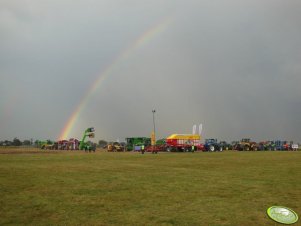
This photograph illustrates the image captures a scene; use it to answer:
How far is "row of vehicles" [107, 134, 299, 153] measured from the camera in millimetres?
72312

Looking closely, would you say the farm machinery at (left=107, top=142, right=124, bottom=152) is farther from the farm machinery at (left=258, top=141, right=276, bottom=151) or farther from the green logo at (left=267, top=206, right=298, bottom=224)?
the green logo at (left=267, top=206, right=298, bottom=224)

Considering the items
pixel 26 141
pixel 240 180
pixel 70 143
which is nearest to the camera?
pixel 240 180

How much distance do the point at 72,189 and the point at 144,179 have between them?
15.1 ft

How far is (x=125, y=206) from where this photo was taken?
12062mm

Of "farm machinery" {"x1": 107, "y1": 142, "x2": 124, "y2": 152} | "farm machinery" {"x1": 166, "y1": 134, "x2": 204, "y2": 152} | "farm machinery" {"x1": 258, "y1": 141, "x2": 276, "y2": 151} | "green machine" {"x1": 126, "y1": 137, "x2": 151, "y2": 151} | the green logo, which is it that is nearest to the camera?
the green logo

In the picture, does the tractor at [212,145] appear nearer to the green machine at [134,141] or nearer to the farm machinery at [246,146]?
the farm machinery at [246,146]

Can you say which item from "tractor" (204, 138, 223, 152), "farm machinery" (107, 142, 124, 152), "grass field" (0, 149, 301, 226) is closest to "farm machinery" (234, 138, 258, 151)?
"tractor" (204, 138, 223, 152)

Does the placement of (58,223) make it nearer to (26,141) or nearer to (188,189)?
(188,189)

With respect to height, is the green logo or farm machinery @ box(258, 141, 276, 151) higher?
farm machinery @ box(258, 141, 276, 151)

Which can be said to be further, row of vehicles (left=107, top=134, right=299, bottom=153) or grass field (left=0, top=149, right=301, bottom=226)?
row of vehicles (left=107, top=134, right=299, bottom=153)

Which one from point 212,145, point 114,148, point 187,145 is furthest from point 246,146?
point 114,148

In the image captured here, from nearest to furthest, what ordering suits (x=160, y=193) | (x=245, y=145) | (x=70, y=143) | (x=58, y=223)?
(x=58, y=223) → (x=160, y=193) → (x=245, y=145) → (x=70, y=143)

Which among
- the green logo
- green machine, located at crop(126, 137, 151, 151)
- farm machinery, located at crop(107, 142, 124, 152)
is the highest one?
green machine, located at crop(126, 137, 151, 151)

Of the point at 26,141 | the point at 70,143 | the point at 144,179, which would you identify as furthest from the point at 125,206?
the point at 26,141
